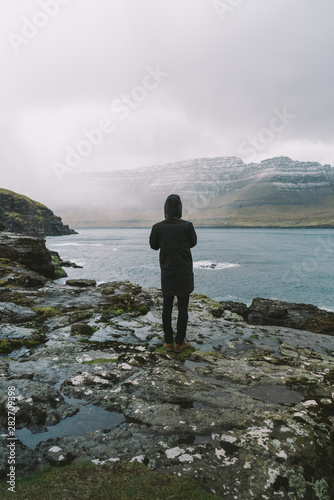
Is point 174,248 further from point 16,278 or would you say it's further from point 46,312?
point 16,278

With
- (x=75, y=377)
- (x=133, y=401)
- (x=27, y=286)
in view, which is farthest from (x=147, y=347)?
(x=27, y=286)

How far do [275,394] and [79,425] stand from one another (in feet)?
12.8

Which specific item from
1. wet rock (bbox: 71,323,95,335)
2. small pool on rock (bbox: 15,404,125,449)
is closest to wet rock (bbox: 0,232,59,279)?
wet rock (bbox: 71,323,95,335)

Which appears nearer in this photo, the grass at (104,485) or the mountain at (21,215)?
the grass at (104,485)

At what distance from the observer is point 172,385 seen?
5.56 metres

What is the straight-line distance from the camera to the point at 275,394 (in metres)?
5.34

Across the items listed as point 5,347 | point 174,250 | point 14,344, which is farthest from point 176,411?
point 14,344

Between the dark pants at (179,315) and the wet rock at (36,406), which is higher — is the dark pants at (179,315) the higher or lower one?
the higher one

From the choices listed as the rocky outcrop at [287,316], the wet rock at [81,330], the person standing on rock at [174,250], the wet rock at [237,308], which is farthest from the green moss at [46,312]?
the wet rock at [237,308]

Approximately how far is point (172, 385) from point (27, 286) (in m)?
15.5

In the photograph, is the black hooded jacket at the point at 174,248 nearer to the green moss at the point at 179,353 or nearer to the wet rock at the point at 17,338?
the green moss at the point at 179,353

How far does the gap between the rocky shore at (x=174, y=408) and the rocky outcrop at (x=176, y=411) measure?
2cm

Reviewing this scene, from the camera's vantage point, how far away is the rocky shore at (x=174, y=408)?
11.1 ft

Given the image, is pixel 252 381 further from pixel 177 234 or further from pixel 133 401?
pixel 177 234
